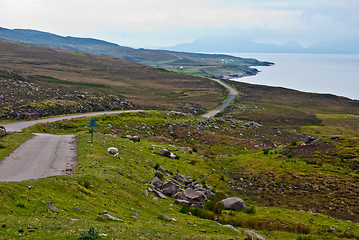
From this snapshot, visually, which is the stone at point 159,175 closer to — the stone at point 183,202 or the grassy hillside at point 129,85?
the stone at point 183,202

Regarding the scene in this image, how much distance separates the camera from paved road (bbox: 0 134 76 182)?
64.8 feet

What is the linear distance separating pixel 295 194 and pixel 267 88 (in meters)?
139

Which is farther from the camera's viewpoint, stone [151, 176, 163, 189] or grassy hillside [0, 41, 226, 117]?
grassy hillside [0, 41, 226, 117]

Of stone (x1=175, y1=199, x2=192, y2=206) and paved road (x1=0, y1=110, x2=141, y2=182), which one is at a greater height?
paved road (x1=0, y1=110, x2=141, y2=182)

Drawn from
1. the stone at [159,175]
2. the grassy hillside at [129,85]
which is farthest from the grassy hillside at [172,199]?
the grassy hillside at [129,85]

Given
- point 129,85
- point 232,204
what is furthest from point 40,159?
point 129,85

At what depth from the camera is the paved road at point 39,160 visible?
19.8 metres

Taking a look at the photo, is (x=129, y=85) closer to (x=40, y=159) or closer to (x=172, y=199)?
(x=40, y=159)

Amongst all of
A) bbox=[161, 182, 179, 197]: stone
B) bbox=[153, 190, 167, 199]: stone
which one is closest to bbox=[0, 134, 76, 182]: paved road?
bbox=[153, 190, 167, 199]: stone

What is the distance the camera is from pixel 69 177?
17844 mm

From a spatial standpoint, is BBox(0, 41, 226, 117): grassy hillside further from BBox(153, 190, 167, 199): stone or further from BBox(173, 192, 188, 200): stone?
BBox(173, 192, 188, 200): stone

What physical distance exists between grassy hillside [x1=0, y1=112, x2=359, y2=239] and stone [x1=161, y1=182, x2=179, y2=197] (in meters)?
1.51

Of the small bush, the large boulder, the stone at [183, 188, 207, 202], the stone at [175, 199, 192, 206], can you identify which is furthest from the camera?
the stone at [183, 188, 207, 202]

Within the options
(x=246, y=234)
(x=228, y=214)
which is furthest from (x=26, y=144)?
(x=246, y=234)
